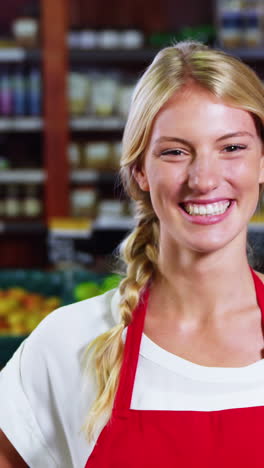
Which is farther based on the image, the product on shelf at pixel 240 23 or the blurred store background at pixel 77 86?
the blurred store background at pixel 77 86

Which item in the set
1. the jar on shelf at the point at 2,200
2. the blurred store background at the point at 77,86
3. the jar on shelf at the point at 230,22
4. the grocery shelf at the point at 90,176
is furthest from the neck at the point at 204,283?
the jar on shelf at the point at 2,200

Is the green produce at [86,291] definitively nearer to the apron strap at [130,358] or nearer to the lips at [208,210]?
the apron strap at [130,358]

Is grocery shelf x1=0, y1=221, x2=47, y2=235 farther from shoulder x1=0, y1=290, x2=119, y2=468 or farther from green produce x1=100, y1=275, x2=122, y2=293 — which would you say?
shoulder x1=0, y1=290, x2=119, y2=468

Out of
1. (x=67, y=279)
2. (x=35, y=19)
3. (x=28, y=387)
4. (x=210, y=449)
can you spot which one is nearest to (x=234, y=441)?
(x=210, y=449)

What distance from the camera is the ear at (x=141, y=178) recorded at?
4.04ft

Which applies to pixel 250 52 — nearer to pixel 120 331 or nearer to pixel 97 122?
pixel 97 122

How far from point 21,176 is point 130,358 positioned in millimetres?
3787

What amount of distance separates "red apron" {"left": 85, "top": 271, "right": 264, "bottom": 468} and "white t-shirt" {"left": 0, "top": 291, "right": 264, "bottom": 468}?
0.14 ft

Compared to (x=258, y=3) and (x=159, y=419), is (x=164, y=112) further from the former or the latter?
(x=258, y=3)

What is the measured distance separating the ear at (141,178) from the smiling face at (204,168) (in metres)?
0.08

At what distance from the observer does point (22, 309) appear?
248 cm

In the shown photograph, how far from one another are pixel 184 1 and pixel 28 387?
4.31m

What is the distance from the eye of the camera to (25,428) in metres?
1.23

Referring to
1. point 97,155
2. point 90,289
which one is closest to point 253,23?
point 97,155
